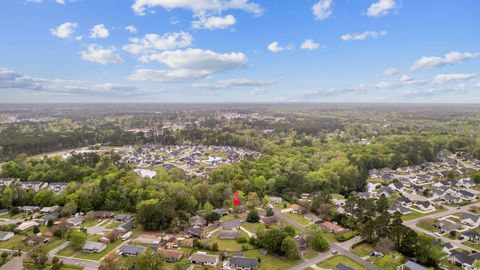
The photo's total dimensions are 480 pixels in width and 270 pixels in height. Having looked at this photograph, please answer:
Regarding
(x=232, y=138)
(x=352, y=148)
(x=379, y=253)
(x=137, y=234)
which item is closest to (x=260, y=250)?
(x=379, y=253)

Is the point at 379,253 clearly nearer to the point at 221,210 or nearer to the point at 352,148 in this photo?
the point at 221,210

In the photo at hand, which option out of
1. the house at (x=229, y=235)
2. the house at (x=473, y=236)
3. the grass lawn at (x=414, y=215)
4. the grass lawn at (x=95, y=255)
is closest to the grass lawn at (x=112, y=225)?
the grass lawn at (x=95, y=255)

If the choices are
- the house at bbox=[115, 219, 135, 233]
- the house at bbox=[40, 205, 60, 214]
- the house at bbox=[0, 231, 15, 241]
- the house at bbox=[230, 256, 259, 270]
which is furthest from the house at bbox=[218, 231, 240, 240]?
the house at bbox=[40, 205, 60, 214]

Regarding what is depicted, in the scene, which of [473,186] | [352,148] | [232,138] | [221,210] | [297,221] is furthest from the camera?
[232,138]

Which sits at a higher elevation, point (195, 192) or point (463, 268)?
point (195, 192)

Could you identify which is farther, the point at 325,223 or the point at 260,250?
the point at 325,223

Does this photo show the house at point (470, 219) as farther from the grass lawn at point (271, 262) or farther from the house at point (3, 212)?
the house at point (3, 212)

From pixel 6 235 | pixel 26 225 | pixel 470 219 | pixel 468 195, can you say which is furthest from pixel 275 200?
pixel 6 235

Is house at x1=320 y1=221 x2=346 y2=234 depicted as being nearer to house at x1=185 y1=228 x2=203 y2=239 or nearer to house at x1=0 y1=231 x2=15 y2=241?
house at x1=185 y1=228 x2=203 y2=239
